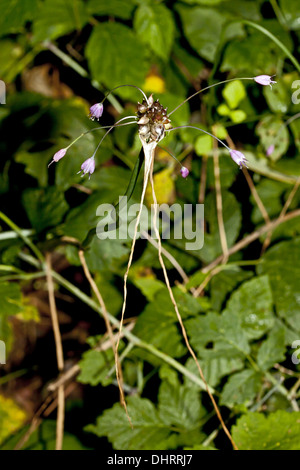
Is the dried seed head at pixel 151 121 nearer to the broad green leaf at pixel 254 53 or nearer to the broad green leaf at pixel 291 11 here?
the broad green leaf at pixel 254 53

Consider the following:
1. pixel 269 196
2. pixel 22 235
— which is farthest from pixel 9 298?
pixel 269 196

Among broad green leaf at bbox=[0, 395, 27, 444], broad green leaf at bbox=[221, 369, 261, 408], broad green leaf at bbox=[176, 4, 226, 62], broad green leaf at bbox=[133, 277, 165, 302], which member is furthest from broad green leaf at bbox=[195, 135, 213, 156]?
broad green leaf at bbox=[0, 395, 27, 444]

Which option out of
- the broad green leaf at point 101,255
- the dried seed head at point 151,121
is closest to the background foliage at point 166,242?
the broad green leaf at point 101,255

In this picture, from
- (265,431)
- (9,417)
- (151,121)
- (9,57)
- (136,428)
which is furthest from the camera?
(9,57)

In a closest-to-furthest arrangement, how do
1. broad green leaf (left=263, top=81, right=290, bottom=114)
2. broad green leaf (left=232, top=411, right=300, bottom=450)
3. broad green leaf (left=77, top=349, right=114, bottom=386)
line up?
broad green leaf (left=232, top=411, right=300, bottom=450) → broad green leaf (left=77, top=349, right=114, bottom=386) → broad green leaf (left=263, top=81, right=290, bottom=114)

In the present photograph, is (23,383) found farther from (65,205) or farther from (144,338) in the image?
(65,205)

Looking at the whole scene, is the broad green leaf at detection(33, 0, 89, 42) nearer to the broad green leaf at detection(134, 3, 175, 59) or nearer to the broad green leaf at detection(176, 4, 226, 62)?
the broad green leaf at detection(134, 3, 175, 59)

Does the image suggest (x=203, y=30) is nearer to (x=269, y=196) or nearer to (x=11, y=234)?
(x=269, y=196)

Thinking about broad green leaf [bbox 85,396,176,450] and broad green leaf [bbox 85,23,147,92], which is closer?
broad green leaf [bbox 85,396,176,450]

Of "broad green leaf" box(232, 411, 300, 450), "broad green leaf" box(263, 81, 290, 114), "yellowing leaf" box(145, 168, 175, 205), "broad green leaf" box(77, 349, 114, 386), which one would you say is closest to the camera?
"broad green leaf" box(232, 411, 300, 450)
